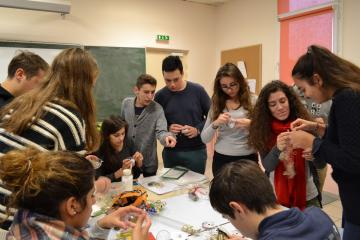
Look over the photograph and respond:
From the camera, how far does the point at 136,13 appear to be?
16.4 ft

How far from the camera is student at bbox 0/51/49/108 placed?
1898 millimetres

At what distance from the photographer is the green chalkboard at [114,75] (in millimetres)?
4738

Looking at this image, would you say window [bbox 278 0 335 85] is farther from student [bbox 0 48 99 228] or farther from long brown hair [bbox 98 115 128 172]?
student [bbox 0 48 99 228]

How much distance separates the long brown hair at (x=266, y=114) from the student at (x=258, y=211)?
0.89 metres

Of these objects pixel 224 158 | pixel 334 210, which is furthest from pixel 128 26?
pixel 334 210

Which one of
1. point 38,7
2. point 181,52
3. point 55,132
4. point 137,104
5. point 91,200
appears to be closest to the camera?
point 91,200

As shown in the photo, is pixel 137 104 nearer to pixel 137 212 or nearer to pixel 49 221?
pixel 137 212

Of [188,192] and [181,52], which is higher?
[181,52]

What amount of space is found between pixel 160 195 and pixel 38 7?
3.25 meters

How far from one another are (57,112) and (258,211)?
0.85m

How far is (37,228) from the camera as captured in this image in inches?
36.8

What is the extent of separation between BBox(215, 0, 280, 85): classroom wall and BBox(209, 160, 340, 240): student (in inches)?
157

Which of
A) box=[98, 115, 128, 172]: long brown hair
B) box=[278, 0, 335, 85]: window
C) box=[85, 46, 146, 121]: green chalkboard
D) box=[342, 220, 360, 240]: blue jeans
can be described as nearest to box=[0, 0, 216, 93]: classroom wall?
box=[85, 46, 146, 121]: green chalkboard

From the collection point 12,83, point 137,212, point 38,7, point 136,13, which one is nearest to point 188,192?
point 137,212
